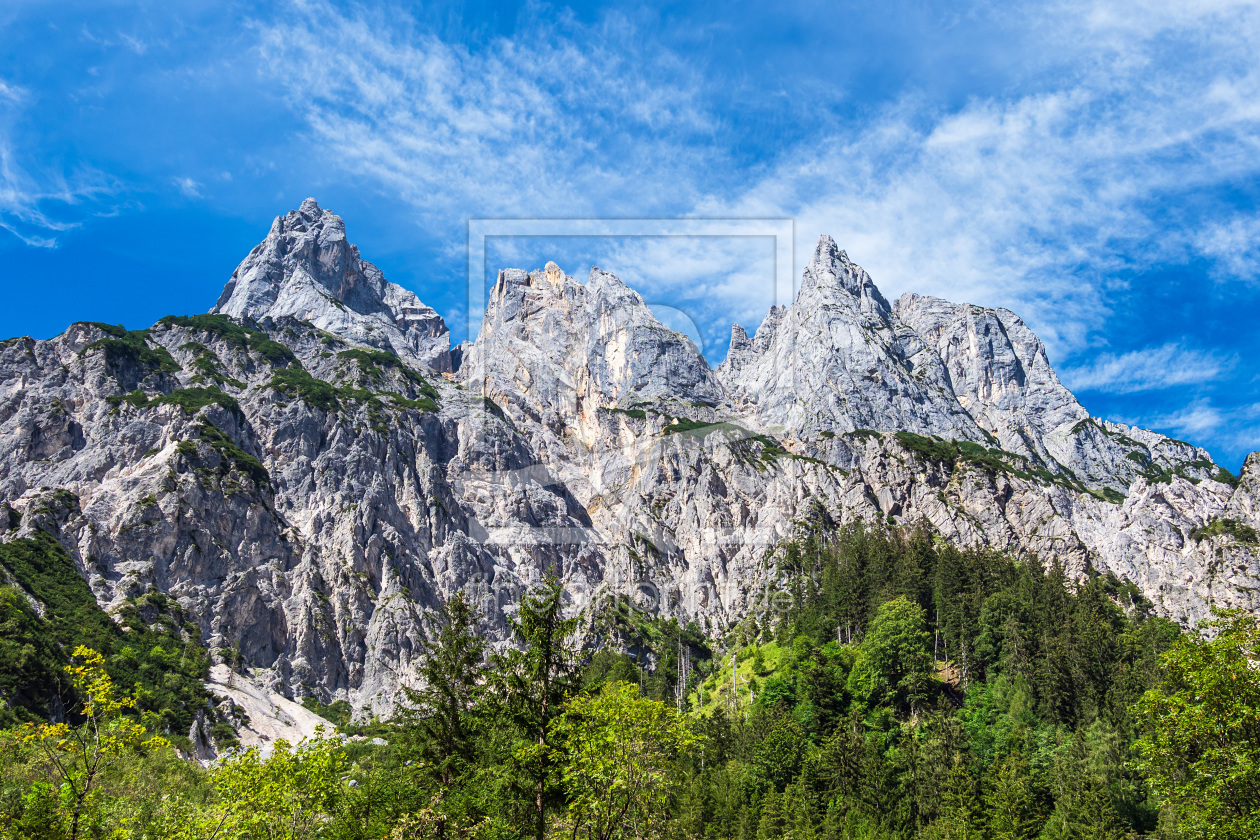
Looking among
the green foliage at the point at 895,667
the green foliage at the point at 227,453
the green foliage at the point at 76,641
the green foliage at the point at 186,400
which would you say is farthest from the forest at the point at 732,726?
the green foliage at the point at 186,400

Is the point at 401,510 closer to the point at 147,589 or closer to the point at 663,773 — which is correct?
the point at 147,589

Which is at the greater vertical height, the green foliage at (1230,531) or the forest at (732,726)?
the green foliage at (1230,531)

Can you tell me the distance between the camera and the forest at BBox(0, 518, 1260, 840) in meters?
23.1

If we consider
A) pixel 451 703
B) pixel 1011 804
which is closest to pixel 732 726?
pixel 1011 804

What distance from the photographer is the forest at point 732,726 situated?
23125 millimetres

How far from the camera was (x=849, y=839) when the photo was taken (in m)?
56.8

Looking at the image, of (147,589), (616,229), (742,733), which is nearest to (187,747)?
(147,589)

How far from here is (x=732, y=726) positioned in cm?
9094

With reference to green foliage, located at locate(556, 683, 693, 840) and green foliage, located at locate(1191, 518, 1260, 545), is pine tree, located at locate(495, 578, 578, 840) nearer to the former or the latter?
green foliage, located at locate(556, 683, 693, 840)

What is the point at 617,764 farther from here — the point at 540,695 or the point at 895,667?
the point at 895,667

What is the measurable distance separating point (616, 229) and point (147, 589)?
473 ft

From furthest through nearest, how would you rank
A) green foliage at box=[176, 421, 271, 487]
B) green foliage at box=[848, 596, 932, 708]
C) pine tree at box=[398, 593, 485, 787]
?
green foliage at box=[176, 421, 271, 487] → green foliage at box=[848, 596, 932, 708] → pine tree at box=[398, 593, 485, 787]

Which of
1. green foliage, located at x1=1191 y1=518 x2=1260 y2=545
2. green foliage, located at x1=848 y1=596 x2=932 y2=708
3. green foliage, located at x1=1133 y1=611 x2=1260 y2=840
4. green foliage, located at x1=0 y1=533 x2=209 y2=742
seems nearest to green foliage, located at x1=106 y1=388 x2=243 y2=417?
green foliage, located at x1=0 y1=533 x2=209 y2=742

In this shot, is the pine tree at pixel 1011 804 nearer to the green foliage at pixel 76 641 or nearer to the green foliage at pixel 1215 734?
the green foliage at pixel 1215 734
